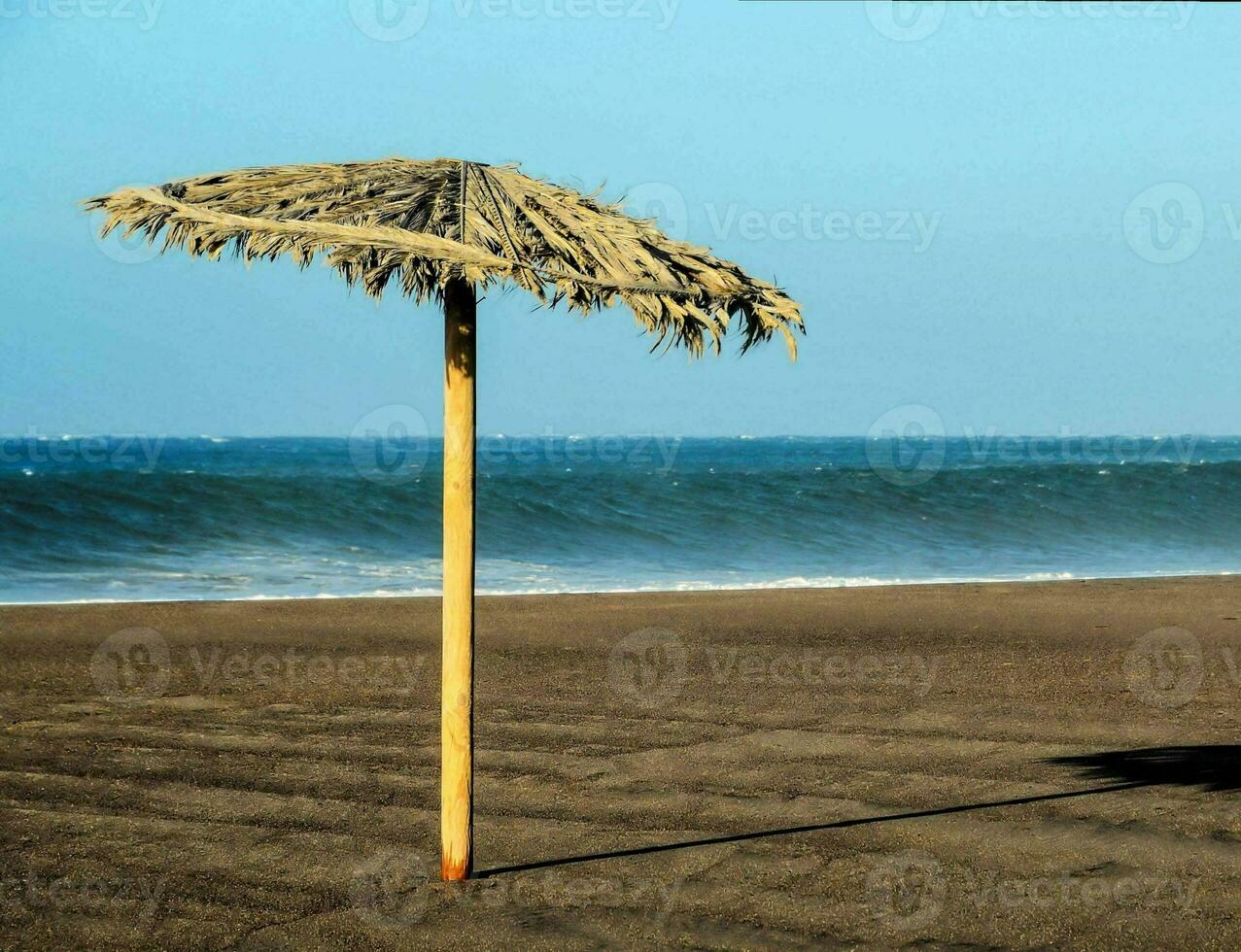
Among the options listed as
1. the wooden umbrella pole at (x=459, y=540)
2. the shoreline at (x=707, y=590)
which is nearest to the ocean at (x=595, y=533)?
the shoreline at (x=707, y=590)

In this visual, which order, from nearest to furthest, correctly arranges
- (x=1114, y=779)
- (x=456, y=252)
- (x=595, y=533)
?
(x=456, y=252), (x=1114, y=779), (x=595, y=533)

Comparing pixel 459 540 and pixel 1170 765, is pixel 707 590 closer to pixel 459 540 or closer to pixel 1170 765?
pixel 1170 765

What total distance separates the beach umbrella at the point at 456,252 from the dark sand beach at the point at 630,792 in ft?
2.66

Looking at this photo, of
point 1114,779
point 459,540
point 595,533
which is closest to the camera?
point 459,540

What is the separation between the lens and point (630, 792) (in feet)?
22.5

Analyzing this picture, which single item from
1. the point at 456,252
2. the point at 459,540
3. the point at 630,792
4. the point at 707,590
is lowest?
the point at 707,590

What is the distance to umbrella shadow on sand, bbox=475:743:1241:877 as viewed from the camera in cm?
586

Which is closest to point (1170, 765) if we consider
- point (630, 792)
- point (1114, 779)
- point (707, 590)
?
point (1114, 779)

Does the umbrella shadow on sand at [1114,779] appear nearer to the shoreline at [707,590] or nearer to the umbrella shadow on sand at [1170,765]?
the umbrella shadow on sand at [1170,765]

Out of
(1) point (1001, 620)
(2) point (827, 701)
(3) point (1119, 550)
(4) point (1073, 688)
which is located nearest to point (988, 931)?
(2) point (827, 701)

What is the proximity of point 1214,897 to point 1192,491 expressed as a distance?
37.0 meters

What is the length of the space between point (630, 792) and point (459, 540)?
2.50 metres

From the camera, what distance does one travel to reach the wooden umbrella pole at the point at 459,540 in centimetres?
492

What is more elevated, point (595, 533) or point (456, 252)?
point (456, 252)
